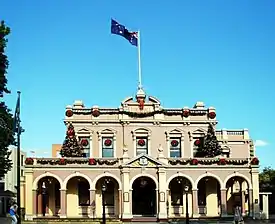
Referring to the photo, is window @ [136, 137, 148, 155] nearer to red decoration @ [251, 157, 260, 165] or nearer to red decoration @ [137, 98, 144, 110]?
red decoration @ [137, 98, 144, 110]

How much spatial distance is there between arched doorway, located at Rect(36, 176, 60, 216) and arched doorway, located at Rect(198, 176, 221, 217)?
1342 cm

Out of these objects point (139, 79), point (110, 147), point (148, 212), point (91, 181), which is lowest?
point (148, 212)

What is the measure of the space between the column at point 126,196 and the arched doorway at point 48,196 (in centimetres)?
636

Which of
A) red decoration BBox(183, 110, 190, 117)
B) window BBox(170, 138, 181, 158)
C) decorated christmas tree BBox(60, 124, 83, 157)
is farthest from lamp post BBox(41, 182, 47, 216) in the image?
red decoration BBox(183, 110, 190, 117)

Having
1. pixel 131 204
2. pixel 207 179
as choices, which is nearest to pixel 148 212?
pixel 131 204

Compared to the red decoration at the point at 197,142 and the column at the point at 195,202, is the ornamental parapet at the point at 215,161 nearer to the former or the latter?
the column at the point at 195,202

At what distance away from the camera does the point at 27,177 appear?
154ft

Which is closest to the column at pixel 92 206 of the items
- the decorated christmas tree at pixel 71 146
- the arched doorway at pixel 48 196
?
the arched doorway at pixel 48 196

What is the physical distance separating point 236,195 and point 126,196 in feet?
38.5

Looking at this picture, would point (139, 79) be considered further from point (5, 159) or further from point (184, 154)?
point (5, 159)

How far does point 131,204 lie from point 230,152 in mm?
12624

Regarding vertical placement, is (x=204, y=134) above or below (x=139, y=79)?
below

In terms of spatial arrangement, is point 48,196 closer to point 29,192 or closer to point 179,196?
point 29,192

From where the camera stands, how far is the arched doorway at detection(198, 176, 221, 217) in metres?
49.9
